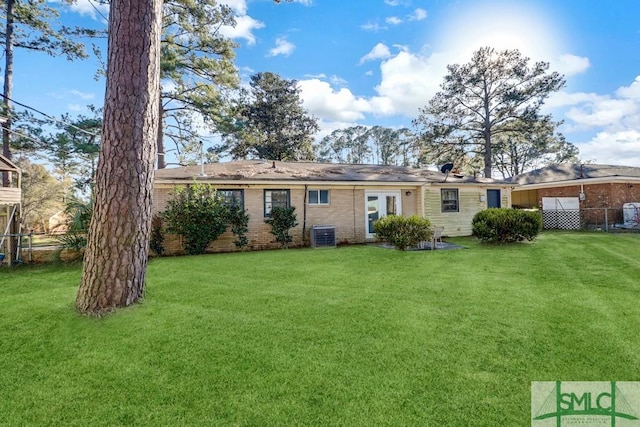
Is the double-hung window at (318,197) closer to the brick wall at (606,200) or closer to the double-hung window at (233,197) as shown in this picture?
the double-hung window at (233,197)

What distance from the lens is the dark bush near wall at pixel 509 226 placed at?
10.5 metres

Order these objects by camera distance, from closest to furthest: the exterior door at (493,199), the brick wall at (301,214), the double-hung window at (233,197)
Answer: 1. the brick wall at (301,214)
2. the double-hung window at (233,197)
3. the exterior door at (493,199)

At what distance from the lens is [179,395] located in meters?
2.49

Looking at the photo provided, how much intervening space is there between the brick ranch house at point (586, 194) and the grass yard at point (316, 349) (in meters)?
13.5

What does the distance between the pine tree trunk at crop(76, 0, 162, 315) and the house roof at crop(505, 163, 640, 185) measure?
63.5 feet

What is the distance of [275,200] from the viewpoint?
11727 mm

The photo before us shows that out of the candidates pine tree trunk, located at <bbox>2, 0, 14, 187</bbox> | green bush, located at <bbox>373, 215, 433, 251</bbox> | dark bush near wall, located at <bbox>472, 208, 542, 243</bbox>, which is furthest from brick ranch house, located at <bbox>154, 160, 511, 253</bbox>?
pine tree trunk, located at <bbox>2, 0, 14, 187</bbox>

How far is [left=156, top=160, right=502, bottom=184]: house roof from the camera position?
11.2 m

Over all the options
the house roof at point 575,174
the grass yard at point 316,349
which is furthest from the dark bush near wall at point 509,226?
the house roof at point 575,174

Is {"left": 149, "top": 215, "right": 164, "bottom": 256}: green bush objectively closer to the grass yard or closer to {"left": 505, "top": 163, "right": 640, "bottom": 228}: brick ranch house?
the grass yard

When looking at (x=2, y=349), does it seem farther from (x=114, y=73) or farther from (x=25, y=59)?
(x=25, y=59)

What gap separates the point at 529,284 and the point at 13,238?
1207 centimetres

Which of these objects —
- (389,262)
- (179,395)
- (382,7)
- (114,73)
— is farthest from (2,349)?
(382,7)

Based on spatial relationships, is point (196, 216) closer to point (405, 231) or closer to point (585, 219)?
point (405, 231)
